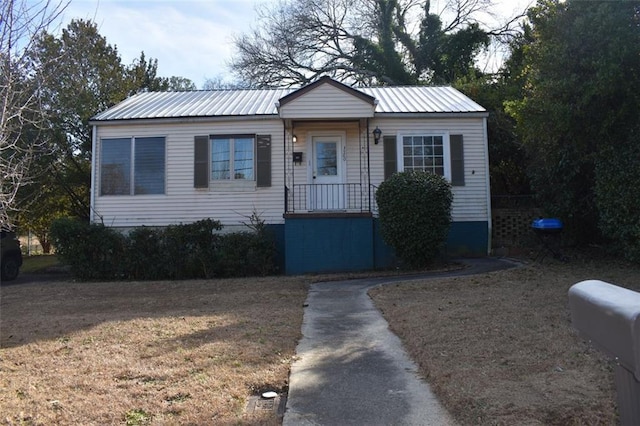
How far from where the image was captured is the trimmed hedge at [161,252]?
1256 centimetres

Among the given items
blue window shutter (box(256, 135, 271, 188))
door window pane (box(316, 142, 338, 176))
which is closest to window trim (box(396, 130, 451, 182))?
door window pane (box(316, 142, 338, 176))

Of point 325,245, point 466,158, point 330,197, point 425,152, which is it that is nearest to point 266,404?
point 325,245

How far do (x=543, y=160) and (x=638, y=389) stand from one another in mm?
11407

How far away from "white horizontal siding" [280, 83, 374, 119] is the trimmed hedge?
3292mm

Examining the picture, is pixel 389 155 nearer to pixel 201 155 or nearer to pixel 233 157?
pixel 233 157

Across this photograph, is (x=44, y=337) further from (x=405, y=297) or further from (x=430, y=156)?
(x=430, y=156)

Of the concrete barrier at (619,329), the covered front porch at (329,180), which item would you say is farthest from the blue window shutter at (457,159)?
the concrete barrier at (619,329)

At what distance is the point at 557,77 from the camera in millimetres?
10016

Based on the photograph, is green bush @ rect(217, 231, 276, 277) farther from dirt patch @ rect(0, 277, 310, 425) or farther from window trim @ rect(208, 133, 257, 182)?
dirt patch @ rect(0, 277, 310, 425)

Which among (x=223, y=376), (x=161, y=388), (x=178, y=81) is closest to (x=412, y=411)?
(x=223, y=376)

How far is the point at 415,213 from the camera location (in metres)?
11.3

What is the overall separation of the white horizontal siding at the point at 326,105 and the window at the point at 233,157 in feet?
5.35

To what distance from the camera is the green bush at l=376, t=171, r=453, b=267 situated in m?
11.3

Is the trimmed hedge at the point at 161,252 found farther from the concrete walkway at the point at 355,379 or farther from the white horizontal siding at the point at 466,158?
the concrete walkway at the point at 355,379
